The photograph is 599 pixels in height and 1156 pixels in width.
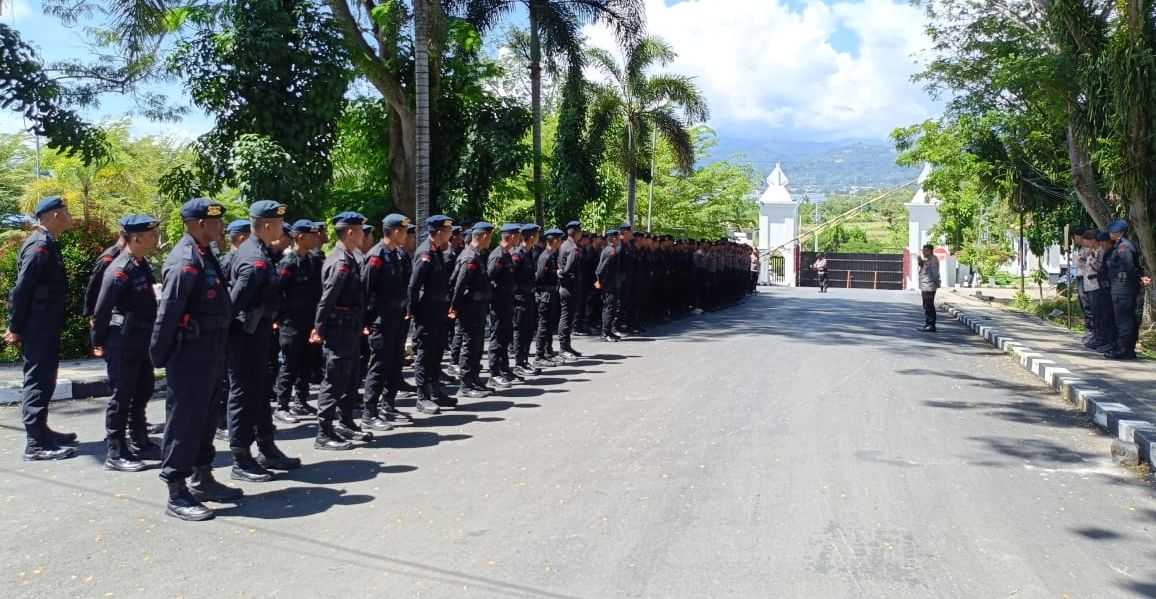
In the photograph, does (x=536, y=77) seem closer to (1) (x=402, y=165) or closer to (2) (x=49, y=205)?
(1) (x=402, y=165)

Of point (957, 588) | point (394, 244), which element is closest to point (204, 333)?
point (394, 244)

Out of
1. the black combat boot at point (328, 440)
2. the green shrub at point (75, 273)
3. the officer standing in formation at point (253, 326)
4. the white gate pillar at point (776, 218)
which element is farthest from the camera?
the white gate pillar at point (776, 218)

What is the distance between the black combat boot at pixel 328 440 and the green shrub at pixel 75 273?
6.76 m

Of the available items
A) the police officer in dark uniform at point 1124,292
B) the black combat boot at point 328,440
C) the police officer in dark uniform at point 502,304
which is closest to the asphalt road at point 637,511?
the black combat boot at point 328,440

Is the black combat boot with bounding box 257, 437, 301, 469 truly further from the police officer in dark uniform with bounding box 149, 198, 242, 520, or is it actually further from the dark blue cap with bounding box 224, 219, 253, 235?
the dark blue cap with bounding box 224, 219, 253, 235

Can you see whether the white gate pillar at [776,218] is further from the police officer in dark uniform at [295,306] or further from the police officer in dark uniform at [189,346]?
the police officer in dark uniform at [189,346]

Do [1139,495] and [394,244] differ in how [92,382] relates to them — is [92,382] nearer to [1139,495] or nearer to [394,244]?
[394,244]

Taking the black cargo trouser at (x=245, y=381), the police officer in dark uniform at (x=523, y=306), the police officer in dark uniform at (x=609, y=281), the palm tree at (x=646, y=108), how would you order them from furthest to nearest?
the palm tree at (x=646, y=108)
the police officer in dark uniform at (x=609, y=281)
the police officer in dark uniform at (x=523, y=306)
the black cargo trouser at (x=245, y=381)

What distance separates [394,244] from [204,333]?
10.2 feet

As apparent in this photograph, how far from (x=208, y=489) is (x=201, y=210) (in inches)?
73.0

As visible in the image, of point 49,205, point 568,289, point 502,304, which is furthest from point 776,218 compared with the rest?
point 49,205

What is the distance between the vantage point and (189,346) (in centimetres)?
572

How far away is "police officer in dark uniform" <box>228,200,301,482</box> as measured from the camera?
6445mm

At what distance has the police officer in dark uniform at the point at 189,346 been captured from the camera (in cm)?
559
